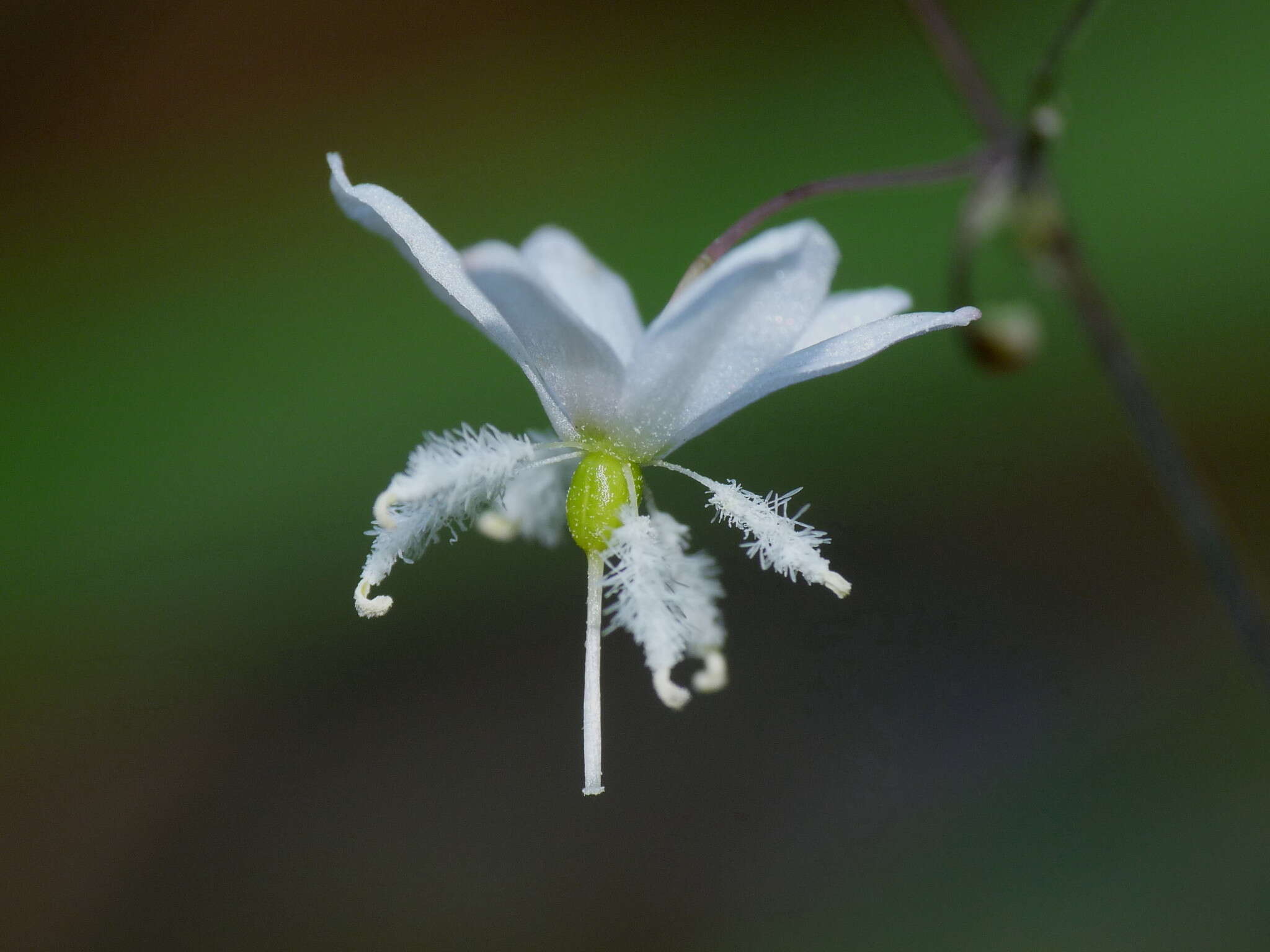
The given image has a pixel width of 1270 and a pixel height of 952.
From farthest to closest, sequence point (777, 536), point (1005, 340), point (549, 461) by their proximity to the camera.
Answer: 1. point (1005, 340)
2. point (549, 461)
3. point (777, 536)

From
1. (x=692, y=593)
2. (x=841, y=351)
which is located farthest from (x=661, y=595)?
(x=841, y=351)

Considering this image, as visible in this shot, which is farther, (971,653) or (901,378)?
(971,653)

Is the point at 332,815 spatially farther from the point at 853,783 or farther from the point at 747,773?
the point at 853,783

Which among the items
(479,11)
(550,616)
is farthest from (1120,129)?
(550,616)

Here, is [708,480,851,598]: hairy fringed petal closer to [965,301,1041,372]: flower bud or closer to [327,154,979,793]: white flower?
[327,154,979,793]: white flower

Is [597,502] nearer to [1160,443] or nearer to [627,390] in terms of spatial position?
[627,390]
